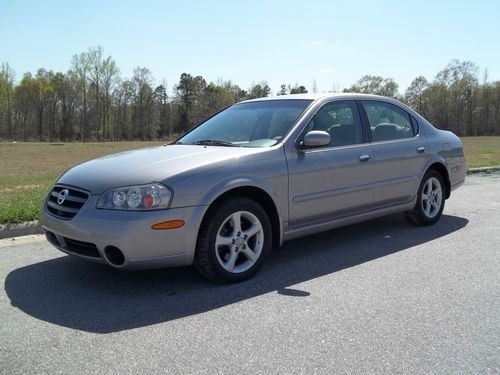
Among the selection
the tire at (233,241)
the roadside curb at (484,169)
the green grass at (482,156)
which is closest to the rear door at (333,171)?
the tire at (233,241)

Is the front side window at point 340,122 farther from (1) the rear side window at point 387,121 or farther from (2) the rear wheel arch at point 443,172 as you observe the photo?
(2) the rear wheel arch at point 443,172

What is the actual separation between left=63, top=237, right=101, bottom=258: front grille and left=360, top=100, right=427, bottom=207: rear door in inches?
120

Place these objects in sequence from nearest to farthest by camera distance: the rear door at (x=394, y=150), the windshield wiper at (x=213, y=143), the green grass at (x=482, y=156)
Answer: the windshield wiper at (x=213, y=143) → the rear door at (x=394, y=150) → the green grass at (x=482, y=156)

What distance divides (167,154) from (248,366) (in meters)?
2.22

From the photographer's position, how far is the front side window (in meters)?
4.99

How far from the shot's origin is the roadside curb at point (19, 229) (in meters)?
5.70

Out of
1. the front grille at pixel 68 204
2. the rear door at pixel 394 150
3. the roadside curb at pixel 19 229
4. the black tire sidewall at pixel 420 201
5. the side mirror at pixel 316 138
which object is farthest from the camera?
the black tire sidewall at pixel 420 201

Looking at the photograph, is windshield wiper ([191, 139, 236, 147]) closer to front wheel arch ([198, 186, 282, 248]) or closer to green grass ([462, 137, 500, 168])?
front wheel arch ([198, 186, 282, 248])

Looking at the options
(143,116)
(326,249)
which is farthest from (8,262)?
(143,116)

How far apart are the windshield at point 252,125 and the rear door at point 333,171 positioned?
0.22 m

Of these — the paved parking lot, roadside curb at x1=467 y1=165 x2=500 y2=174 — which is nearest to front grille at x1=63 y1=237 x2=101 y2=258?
the paved parking lot

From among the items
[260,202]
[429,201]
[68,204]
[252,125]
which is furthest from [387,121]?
[68,204]

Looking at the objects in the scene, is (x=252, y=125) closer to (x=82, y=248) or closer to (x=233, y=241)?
(x=233, y=241)

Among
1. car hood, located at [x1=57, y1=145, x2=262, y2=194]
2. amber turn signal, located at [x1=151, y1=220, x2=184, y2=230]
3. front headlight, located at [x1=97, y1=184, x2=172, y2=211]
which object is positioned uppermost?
car hood, located at [x1=57, y1=145, x2=262, y2=194]
